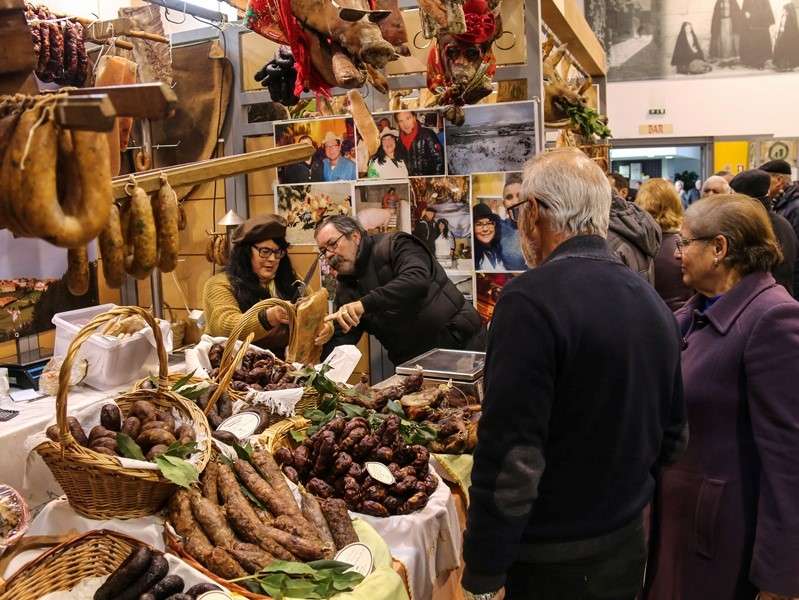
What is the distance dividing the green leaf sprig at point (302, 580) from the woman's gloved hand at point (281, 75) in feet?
9.10

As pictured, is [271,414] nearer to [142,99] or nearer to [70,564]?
[70,564]

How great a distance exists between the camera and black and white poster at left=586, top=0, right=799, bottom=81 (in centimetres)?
1010

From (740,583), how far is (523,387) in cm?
108

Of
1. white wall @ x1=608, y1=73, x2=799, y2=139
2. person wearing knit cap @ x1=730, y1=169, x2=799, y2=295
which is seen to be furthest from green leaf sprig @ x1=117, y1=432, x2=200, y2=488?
white wall @ x1=608, y1=73, x2=799, y2=139

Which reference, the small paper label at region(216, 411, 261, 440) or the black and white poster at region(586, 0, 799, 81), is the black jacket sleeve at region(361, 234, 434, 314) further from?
the black and white poster at region(586, 0, 799, 81)

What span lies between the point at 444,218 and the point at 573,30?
7.86 ft

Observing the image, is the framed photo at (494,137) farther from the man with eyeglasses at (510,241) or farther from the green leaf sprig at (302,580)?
the green leaf sprig at (302,580)

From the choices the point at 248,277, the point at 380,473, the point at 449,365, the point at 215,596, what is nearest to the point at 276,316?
the point at 248,277

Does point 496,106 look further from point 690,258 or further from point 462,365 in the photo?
point 690,258

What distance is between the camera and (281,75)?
395 centimetres

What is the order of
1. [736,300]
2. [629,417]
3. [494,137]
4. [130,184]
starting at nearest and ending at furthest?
[130,184] → [629,417] → [736,300] → [494,137]

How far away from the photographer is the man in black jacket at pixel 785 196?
610 centimetres

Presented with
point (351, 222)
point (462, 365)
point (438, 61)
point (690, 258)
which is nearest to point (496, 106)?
point (438, 61)

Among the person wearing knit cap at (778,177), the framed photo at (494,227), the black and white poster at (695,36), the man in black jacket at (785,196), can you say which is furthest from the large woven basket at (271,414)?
the black and white poster at (695,36)
